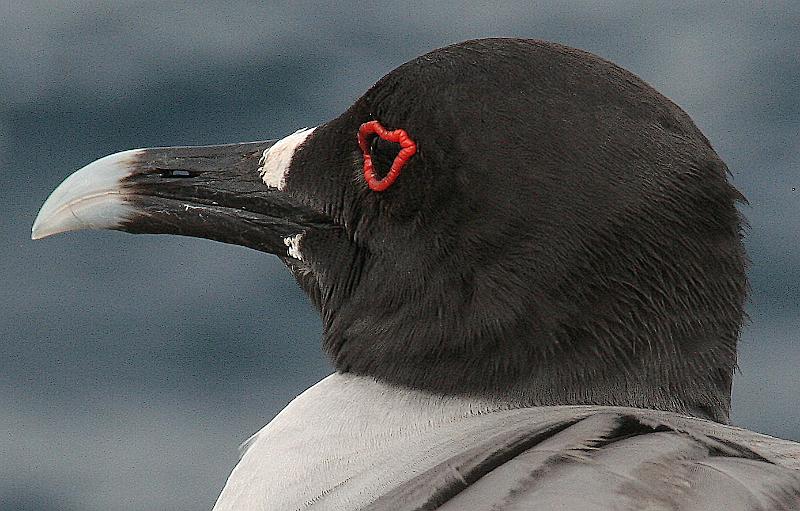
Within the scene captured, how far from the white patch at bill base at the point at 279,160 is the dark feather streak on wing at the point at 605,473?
105 centimetres

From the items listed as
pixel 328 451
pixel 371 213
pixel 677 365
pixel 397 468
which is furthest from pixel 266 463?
pixel 677 365

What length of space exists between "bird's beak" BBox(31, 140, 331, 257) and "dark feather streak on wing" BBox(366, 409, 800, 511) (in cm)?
103

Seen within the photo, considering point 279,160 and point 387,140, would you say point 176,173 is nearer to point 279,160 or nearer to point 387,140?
→ point 279,160

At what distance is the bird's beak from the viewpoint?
3457 millimetres

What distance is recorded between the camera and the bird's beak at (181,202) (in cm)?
346

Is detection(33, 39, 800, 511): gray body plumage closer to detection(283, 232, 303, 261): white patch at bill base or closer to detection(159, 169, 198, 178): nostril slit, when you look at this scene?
detection(283, 232, 303, 261): white patch at bill base

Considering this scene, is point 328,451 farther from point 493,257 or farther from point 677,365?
point 677,365

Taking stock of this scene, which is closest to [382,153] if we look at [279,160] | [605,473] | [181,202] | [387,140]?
[387,140]

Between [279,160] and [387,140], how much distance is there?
0.38 metres

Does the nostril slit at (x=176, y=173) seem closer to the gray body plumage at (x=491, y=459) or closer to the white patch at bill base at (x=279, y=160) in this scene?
the white patch at bill base at (x=279, y=160)

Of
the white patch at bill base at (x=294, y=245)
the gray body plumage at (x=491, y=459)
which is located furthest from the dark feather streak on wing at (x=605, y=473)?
the white patch at bill base at (x=294, y=245)

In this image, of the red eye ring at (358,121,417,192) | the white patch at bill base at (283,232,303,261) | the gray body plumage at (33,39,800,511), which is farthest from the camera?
the white patch at bill base at (283,232,303,261)

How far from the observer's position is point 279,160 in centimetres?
347

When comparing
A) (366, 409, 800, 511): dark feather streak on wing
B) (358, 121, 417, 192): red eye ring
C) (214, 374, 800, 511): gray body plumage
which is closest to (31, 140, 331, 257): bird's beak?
(358, 121, 417, 192): red eye ring
